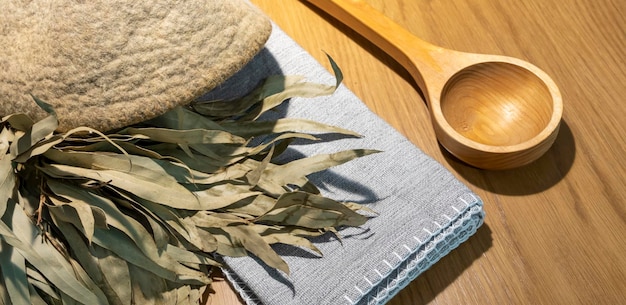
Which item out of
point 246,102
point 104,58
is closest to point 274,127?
point 246,102

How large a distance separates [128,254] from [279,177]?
13 centimetres

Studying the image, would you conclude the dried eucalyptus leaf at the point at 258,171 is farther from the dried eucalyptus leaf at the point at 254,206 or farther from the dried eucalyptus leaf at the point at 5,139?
the dried eucalyptus leaf at the point at 5,139

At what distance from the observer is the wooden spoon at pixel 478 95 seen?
1.72 ft

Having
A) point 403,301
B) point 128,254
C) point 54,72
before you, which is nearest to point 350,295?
point 403,301

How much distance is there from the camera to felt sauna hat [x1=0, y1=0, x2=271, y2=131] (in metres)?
0.46

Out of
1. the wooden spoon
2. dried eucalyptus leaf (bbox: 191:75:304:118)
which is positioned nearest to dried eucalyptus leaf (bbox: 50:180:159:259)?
Result: dried eucalyptus leaf (bbox: 191:75:304:118)

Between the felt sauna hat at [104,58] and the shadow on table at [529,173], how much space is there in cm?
23

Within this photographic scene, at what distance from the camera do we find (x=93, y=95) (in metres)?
0.47

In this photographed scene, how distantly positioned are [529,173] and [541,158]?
18mm

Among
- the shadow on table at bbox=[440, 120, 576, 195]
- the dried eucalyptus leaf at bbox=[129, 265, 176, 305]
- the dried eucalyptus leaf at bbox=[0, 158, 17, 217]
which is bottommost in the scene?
the shadow on table at bbox=[440, 120, 576, 195]

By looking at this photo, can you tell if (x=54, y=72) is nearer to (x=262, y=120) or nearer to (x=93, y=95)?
(x=93, y=95)

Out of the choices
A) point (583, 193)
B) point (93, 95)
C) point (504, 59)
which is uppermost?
point (93, 95)

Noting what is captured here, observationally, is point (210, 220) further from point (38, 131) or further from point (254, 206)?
point (38, 131)

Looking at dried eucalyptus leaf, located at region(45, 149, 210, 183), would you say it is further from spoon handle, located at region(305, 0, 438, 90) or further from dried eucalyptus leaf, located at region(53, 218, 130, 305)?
spoon handle, located at region(305, 0, 438, 90)
